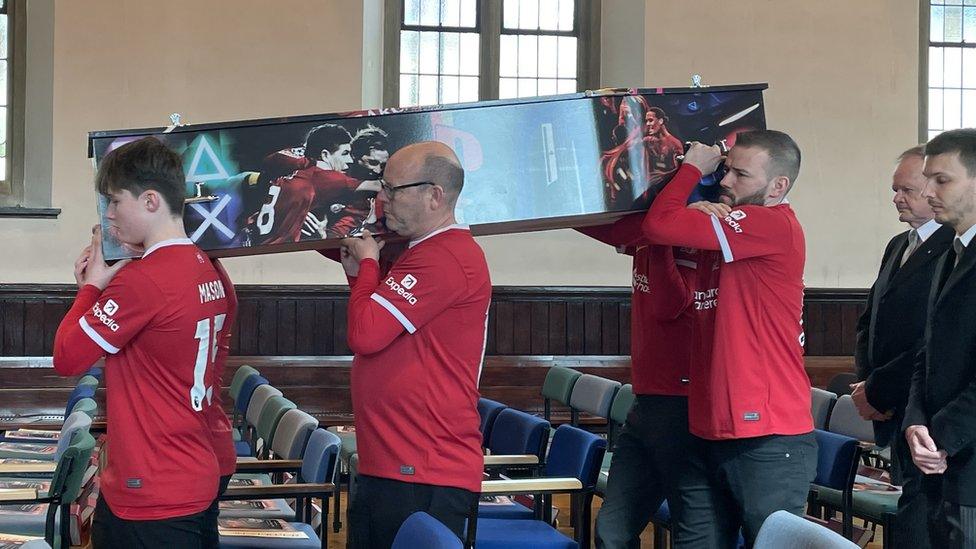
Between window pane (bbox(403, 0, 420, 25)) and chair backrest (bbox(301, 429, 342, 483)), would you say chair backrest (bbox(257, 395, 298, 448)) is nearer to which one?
chair backrest (bbox(301, 429, 342, 483))

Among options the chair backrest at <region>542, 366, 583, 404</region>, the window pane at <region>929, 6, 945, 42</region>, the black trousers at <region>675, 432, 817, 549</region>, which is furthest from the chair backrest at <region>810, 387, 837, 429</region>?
the window pane at <region>929, 6, 945, 42</region>

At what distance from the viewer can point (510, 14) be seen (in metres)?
9.36

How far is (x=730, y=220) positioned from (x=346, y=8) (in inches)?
235

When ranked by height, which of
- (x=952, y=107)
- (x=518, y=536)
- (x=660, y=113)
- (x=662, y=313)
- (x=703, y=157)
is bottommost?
(x=518, y=536)

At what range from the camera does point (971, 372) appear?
293 cm

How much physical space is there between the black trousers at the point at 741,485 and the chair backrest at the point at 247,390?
359cm

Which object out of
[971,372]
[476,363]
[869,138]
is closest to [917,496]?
[971,372]

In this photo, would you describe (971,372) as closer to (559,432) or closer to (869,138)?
(559,432)

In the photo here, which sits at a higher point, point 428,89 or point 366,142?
point 428,89

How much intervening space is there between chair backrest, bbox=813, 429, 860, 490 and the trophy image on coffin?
1.65 m

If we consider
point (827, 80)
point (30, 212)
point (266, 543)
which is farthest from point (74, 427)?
point (827, 80)

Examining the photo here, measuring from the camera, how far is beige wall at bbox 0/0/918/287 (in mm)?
8281

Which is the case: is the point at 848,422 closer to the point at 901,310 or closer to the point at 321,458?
the point at 901,310

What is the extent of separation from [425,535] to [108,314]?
960 mm
